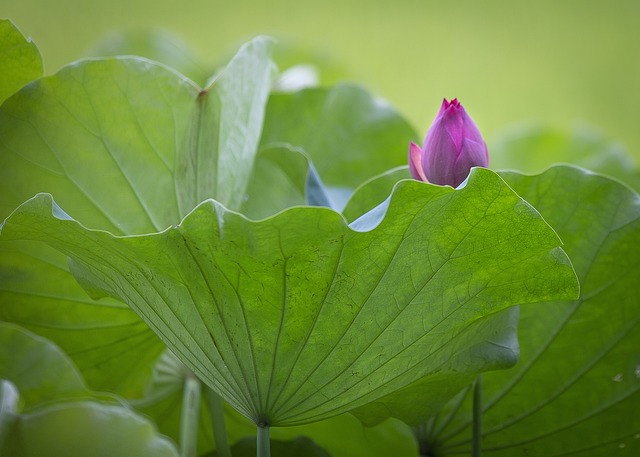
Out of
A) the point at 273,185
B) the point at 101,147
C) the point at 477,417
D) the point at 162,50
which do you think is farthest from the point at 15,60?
the point at 162,50

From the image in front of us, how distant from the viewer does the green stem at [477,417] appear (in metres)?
0.39

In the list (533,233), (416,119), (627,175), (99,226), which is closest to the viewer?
(533,233)

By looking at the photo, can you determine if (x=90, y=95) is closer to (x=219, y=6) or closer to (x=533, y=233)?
(x=533, y=233)

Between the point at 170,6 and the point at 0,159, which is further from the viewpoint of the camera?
the point at 170,6

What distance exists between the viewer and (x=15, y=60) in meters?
0.39

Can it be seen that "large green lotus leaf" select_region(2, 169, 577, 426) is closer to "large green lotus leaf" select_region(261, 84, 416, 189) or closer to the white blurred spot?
"large green lotus leaf" select_region(261, 84, 416, 189)

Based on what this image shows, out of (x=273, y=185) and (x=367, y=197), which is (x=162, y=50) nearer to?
(x=273, y=185)

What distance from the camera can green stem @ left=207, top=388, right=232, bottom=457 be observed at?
0.39m

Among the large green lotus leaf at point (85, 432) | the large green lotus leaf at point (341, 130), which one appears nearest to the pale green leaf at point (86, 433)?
the large green lotus leaf at point (85, 432)

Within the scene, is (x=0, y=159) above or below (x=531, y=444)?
above

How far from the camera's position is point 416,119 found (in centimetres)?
179

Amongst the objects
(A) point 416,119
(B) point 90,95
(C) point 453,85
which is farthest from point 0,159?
(C) point 453,85

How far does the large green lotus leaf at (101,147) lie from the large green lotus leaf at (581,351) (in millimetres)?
163

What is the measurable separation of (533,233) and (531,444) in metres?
0.16
